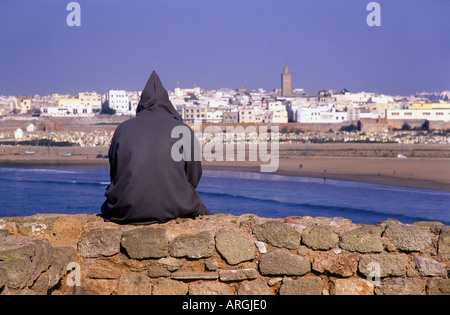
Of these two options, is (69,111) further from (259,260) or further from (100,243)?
(259,260)

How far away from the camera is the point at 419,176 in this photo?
72.3 ft

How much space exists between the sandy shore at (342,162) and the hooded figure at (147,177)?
17.3 m

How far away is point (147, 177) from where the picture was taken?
9.64 feet

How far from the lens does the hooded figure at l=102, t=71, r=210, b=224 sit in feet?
9.64

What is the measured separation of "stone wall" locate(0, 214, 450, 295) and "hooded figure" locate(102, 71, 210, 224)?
12 cm

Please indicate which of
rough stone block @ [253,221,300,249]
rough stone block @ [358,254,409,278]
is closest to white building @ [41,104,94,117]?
rough stone block @ [253,221,300,249]

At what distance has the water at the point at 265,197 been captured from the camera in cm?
1312

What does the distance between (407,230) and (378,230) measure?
0.14 metres

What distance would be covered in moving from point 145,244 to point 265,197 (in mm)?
13530

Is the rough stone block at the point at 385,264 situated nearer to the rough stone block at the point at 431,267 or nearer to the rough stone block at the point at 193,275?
the rough stone block at the point at 431,267

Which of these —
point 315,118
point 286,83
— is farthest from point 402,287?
point 286,83

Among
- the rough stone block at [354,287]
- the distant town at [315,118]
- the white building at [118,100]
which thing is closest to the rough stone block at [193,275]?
the rough stone block at [354,287]

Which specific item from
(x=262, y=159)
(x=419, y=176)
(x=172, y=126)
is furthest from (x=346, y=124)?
(x=172, y=126)
